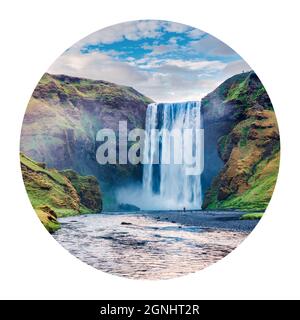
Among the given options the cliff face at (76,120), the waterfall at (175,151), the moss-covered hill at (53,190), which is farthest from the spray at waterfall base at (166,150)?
the moss-covered hill at (53,190)

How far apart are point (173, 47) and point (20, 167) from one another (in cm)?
233

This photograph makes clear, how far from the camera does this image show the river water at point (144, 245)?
33.4 feet

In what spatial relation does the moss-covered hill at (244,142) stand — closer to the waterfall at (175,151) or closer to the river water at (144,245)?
the waterfall at (175,151)

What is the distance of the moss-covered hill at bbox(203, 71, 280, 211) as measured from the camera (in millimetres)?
10461

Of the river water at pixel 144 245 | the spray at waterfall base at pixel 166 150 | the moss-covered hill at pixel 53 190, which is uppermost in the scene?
the spray at waterfall base at pixel 166 150

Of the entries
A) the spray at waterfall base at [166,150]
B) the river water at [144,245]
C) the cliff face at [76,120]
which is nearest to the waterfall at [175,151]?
the spray at waterfall base at [166,150]

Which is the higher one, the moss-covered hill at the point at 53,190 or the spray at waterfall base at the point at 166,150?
the spray at waterfall base at the point at 166,150

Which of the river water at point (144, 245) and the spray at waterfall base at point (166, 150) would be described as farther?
the spray at waterfall base at point (166, 150)

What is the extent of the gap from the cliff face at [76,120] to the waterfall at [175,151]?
18 cm

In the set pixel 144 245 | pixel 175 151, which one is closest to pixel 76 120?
pixel 175 151

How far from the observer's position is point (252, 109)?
415 inches

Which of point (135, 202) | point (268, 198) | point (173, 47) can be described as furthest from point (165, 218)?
point (173, 47)

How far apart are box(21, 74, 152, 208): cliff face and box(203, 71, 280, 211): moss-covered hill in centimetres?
95

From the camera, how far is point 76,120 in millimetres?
10570
